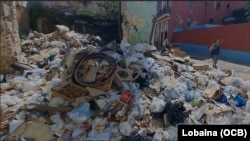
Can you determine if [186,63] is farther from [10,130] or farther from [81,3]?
[81,3]

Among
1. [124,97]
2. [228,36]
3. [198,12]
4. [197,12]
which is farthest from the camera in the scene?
[197,12]

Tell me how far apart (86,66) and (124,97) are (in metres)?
1.04

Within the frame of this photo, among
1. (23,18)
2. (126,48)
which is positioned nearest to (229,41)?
(126,48)

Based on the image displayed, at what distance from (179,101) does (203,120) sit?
42cm

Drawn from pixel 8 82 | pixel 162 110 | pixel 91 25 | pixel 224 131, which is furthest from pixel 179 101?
pixel 91 25

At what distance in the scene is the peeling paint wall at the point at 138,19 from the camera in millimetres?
5168

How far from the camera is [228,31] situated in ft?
18.4

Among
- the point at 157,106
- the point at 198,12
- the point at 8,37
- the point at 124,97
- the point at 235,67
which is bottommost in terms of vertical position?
the point at 157,106

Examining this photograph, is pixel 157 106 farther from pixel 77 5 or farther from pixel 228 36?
pixel 77 5

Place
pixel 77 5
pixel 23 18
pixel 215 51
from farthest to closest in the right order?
pixel 77 5, pixel 23 18, pixel 215 51

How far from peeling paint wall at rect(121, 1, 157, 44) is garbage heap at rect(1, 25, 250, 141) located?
10.4 inches

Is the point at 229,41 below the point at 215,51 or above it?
above

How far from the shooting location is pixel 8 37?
5.70m

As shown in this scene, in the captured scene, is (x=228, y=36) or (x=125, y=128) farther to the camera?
(x=228, y=36)
